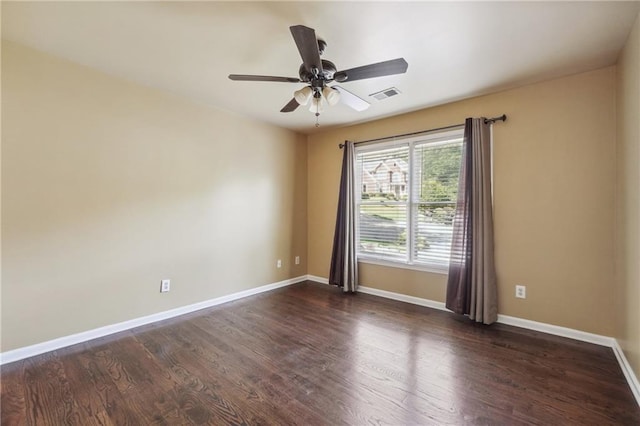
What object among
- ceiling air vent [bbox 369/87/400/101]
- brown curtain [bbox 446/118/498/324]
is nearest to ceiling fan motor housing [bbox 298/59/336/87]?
ceiling air vent [bbox 369/87/400/101]

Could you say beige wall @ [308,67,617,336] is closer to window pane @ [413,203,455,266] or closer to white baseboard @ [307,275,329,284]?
window pane @ [413,203,455,266]

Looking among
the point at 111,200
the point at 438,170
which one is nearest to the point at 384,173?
the point at 438,170

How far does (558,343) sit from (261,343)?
2707 millimetres

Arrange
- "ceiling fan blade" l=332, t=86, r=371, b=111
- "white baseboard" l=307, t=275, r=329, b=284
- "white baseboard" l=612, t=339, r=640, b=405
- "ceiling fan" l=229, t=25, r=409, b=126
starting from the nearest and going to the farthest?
"ceiling fan" l=229, t=25, r=409, b=126 < "white baseboard" l=612, t=339, r=640, b=405 < "ceiling fan blade" l=332, t=86, r=371, b=111 < "white baseboard" l=307, t=275, r=329, b=284

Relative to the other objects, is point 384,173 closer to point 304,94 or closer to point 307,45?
point 304,94

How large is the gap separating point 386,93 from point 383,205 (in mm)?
1511

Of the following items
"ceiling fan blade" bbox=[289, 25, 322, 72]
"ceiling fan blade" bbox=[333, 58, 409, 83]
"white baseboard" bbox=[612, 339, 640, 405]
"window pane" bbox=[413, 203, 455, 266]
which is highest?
"ceiling fan blade" bbox=[289, 25, 322, 72]

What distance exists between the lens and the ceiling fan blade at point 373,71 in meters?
1.85

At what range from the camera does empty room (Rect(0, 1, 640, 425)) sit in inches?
72.2

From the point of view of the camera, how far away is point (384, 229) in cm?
396

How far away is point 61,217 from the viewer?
243 cm

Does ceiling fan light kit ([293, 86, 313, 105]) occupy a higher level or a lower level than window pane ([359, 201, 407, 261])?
higher

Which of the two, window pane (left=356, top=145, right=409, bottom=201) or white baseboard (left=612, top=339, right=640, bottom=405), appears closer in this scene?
white baseboard (left=612, top=339, right=640, bottom=405)

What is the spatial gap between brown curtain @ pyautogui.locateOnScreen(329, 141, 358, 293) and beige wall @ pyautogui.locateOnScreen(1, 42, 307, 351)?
3.94 ft
